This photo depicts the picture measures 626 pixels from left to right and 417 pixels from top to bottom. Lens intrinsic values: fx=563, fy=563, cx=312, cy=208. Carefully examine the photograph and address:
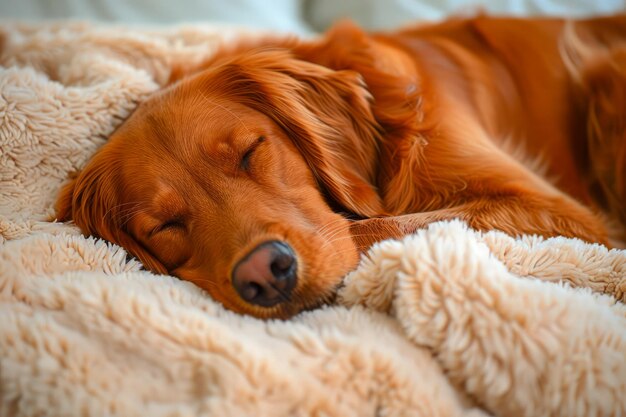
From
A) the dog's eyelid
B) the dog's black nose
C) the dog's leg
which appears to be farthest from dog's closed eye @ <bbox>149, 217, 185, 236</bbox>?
the dog's leg

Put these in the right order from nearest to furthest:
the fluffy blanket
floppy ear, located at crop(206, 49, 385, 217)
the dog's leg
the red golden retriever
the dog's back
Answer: the fluffy blanket < the red golden retriever < the dog's leg < floppy ear, located at crop(206, 49, 385, 217) < the dog's back

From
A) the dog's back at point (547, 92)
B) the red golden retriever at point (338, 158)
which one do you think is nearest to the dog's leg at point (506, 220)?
the red golden retriever at point (338, 158)

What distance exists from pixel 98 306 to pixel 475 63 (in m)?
1.72

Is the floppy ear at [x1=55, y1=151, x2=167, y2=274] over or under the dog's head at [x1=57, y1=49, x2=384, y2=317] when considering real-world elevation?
under

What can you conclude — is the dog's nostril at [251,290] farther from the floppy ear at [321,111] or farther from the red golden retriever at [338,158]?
the floppy ear at [321,111]

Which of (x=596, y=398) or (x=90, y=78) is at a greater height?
(x=90, y=78)

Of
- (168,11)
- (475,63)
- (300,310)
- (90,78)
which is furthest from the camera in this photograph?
(168,11)

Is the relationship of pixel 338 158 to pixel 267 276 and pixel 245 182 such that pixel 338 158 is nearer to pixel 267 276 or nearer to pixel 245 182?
pixel 245 182

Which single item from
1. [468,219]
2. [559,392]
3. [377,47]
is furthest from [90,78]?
[559,392]

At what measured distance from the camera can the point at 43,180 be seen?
174 cm

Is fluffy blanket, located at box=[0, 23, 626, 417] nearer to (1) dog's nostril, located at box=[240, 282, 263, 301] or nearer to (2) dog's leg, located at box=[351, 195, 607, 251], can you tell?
(1) dog's nostril, located at box=[240, 282, 263, 301]

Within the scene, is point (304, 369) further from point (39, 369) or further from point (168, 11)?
point (168, 11)

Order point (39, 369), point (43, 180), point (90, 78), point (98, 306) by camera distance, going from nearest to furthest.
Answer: point (39, 369)
point (98, 306)
point (43, 180)
point (90, 78)

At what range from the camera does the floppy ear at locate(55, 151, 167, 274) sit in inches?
63.9
